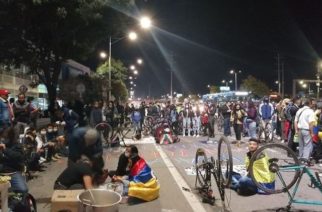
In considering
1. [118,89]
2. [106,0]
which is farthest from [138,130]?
[118,89]

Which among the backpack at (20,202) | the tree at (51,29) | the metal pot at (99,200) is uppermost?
the tree at (51,29)

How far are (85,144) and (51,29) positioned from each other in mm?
14146

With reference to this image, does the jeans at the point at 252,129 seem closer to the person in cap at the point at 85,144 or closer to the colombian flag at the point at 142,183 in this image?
the colombian flag at the point at 142,183

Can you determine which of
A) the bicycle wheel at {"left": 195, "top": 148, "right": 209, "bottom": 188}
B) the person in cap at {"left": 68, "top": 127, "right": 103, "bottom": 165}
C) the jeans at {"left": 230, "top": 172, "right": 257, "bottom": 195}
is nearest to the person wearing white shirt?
the bicycle wheel at {"left": 195, "top": 148, "right": 209, "bottom": 188}

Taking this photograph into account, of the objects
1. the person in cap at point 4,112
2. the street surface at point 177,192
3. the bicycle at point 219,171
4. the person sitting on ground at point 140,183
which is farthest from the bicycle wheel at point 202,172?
the person in cap at point 4,112

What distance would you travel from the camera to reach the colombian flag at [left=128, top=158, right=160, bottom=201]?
9.32m

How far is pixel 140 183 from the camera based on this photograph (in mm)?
9414

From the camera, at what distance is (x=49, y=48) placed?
76.8 feet

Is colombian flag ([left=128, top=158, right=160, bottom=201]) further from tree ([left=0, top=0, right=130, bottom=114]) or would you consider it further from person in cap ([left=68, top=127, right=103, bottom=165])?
tree ([left=0, top=0, right=130, bottom=114])

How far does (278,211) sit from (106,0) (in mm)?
16552

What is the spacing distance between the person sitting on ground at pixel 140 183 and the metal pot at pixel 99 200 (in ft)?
9.96

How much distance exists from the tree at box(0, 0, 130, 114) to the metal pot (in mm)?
15448

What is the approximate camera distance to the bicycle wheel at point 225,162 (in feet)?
26.9

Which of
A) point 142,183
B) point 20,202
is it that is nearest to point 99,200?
point 20,202
